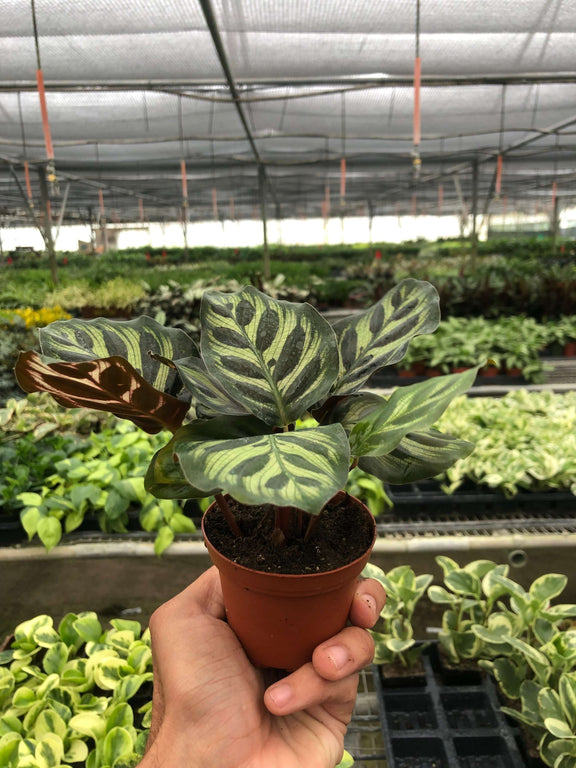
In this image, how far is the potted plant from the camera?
59 centimetres

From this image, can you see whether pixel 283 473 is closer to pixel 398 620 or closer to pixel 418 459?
pixel 418 459

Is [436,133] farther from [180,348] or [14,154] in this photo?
[180,348]

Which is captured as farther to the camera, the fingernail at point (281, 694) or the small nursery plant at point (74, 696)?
the small nursery plant at point (74, 696)

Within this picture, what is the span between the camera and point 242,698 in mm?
792

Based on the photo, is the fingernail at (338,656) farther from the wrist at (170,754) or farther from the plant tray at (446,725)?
the plant tray at (446,725)

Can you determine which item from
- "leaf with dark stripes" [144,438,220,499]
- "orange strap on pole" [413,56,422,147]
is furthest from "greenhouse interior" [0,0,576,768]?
"orange strap on pole" [413,56,422,147]

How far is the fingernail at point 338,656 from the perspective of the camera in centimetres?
72

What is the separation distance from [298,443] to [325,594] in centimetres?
25

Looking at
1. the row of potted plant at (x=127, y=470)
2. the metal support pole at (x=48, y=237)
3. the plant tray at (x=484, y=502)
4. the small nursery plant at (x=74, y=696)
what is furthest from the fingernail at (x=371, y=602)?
the metal support pole at (x=48, y=237)

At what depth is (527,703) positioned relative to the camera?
4.29 ft

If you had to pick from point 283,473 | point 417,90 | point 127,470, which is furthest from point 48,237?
point 283,473

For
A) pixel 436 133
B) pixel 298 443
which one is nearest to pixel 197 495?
pixel 298 443

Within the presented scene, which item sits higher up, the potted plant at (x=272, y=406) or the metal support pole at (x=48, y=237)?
the metal support pole at (x=48, y=237)

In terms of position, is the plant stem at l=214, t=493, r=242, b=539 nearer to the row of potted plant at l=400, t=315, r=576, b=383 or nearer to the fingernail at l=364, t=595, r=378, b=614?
the fingernail at l=364, t=595, r=378, b=614
